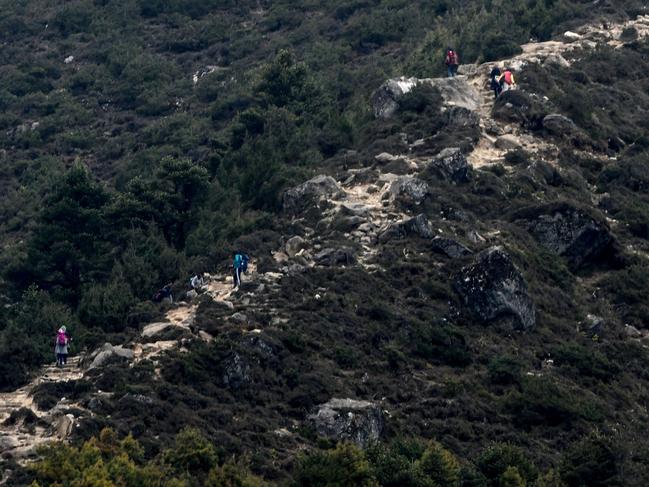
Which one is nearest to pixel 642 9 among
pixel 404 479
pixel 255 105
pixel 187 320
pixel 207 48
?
pixel 255 105

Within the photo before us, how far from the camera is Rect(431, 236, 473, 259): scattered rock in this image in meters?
50.2

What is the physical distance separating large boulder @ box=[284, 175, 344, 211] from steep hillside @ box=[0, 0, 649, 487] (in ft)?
0.30

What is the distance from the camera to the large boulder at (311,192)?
54.0m

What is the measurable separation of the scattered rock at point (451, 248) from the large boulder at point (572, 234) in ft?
13.3

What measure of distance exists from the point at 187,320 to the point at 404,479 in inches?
418

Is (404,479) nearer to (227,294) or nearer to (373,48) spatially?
(227,294)

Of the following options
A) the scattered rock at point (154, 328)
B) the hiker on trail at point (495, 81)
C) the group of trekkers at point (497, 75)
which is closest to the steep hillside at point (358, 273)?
the scattered rock at point (154, 328)

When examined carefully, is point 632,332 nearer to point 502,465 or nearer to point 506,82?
point 502,465

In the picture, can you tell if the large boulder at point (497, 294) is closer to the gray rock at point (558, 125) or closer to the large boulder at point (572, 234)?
the large boulder at point (572, 234)

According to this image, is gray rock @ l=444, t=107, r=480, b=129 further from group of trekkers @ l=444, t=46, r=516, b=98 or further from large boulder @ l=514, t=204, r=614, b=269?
large boulder @ l=514, t=204, r=614, b=269

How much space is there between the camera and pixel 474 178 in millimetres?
55781

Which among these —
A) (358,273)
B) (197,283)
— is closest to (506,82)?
(358,273)

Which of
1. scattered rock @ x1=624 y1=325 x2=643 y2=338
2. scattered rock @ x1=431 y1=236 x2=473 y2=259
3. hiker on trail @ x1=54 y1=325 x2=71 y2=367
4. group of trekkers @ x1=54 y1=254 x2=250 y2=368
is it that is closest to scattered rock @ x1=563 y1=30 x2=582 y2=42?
scattered rock @ x1=431 y1=236 x2=473 y2=259

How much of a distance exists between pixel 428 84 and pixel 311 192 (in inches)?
357
